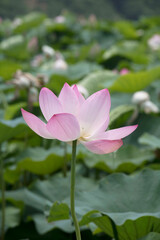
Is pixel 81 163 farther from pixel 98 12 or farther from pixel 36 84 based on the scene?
pixel 98 12

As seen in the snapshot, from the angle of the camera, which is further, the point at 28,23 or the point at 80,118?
the point at 28,23

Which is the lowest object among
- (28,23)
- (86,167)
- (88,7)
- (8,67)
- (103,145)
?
(86,167)

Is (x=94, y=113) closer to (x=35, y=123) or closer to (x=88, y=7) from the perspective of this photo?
(x=35, y=123)

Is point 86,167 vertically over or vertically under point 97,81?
under

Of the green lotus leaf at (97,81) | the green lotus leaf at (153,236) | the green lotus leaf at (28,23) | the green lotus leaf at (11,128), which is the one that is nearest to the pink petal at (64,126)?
the green lotus leaf at (153,236)

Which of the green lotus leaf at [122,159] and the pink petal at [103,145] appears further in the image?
the green lotus leaf at [122,159]

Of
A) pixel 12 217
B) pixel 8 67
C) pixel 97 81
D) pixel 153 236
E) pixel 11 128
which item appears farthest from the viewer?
pixel 8 67

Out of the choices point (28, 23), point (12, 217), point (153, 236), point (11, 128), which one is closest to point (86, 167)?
point (12, 217)

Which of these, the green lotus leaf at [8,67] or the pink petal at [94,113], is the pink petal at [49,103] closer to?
the pink petal at [94,113]
